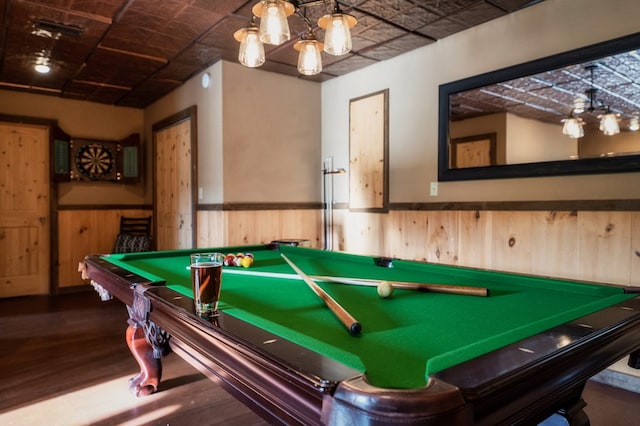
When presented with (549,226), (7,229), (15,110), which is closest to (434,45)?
(549,226)

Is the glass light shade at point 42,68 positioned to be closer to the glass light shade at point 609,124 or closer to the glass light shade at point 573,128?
the glass light shade at point 573,128

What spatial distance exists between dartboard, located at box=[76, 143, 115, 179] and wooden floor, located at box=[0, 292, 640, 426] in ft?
7.79

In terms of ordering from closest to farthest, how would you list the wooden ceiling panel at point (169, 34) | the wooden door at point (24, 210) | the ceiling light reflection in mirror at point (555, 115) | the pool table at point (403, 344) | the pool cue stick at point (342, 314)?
the pool table at point (403, 344) < the pool cue stick at point (342, 314) < the ceiling light reflection in mirror at point (555, 115) < the wooden ceiling panel at point (169, 34) < the wooden door at point (24, 210)

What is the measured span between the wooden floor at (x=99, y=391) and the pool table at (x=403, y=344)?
0.66 m

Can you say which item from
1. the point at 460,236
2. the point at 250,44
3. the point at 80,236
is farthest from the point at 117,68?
the point at 460,236

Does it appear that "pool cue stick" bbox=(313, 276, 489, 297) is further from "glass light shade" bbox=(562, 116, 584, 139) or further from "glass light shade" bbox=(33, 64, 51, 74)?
"glass light shade" bbox=(33, 64, 51, 74)

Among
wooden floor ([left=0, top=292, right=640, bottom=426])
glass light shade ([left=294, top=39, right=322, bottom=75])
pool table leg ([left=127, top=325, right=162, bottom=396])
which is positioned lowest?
wooden floor ([left=0, top=292, right=640, bottom=426])

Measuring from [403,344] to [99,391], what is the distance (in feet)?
6.86

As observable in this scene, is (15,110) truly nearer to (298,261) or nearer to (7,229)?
(7,229)

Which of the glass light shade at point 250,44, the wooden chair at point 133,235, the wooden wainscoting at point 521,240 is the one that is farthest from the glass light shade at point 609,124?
the wooden chair at point 133,235

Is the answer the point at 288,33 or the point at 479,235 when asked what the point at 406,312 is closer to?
the point at 288,33

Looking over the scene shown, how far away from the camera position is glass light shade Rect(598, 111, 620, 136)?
2355mm

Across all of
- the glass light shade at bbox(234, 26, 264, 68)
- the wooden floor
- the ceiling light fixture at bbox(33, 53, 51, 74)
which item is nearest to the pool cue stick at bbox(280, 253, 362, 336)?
the wooden floor

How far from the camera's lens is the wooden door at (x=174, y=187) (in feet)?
14.7
